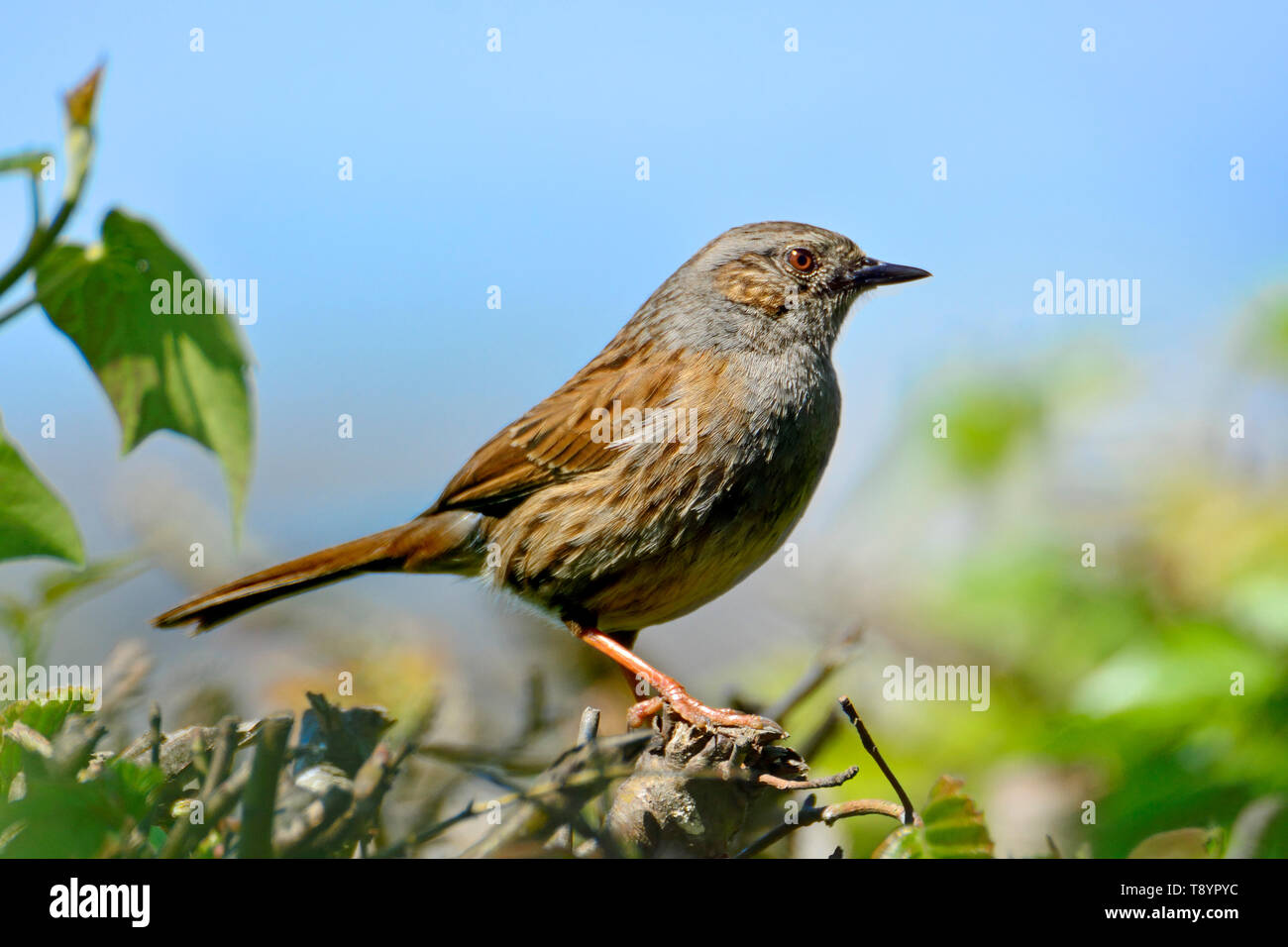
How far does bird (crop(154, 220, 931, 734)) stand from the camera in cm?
345

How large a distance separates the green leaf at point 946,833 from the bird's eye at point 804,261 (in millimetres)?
2713

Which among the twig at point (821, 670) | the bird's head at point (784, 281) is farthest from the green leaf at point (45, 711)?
the bird's head at point (784, 281)

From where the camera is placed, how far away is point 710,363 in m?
3.84

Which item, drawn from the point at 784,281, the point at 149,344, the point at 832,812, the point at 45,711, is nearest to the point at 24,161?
the point at 149,344

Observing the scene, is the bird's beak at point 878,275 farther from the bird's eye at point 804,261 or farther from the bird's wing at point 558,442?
the bird's wing at point 558,442

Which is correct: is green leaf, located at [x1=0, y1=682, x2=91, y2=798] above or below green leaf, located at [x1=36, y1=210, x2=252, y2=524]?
below

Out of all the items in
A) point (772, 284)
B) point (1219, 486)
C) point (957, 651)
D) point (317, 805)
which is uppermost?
point (772, 284)

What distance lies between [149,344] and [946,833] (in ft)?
4.70

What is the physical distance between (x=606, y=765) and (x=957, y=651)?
8.33ft

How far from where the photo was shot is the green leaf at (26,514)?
4.66 ft

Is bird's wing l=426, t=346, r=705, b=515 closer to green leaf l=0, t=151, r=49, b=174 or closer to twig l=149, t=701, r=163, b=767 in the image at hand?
twig l=149, t=701, r=163, b=767

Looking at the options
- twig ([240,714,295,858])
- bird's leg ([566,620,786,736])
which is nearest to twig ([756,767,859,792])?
bird's leg ([566,620,786,736])
